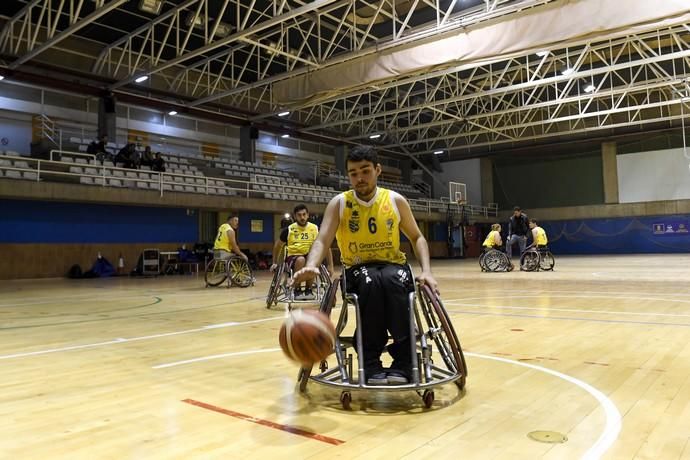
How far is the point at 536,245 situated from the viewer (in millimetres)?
14422

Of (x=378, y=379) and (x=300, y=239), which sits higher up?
(x=300, y=239)

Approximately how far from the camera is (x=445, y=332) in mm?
2777

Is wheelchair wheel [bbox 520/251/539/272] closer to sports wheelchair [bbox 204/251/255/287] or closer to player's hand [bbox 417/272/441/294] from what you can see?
sports wheelchair [bbox 204/251/255/287]

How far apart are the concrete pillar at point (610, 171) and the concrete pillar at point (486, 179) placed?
6.15m

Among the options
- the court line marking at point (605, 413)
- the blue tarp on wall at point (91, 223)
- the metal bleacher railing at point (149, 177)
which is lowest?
the court line marking at point (605, 413)

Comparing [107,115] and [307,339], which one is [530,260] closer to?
[307,339]

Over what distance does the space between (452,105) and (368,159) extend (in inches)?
873

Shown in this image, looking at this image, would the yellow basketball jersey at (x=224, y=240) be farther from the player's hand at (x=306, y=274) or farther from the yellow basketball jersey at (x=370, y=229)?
the player's hand at (x=306, y=274)

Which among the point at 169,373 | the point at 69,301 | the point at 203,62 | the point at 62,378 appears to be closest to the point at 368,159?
the point at 169,373

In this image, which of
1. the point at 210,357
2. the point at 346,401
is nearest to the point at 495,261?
the point at 210,357

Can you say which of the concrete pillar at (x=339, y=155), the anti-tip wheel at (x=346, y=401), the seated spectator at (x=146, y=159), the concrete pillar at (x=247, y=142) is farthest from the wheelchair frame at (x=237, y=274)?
the concrete pillar at (x=339, y=155)

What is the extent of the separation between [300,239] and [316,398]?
441cm

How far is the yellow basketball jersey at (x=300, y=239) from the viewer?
700cm

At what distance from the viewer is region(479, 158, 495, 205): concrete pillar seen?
1212 inches
